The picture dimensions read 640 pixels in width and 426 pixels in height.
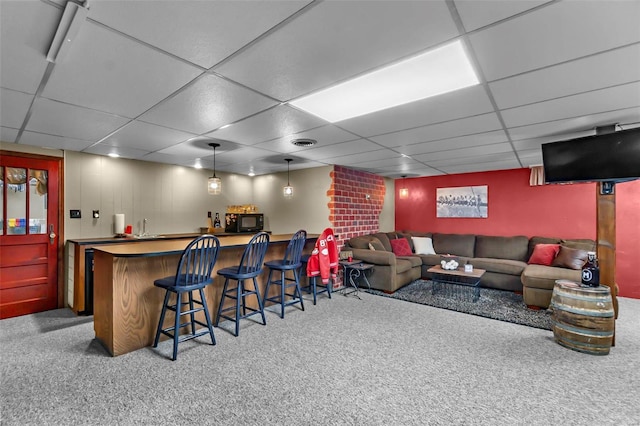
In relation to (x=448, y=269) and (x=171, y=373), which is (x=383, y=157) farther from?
(x=171, y=373)

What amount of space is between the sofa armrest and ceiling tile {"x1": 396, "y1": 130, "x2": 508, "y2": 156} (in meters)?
1.64

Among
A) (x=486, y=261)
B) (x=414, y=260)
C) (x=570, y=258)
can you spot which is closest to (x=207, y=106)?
(x=414, y=260)

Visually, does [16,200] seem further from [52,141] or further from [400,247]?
[400,247]

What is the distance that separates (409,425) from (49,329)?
3782 millimetres

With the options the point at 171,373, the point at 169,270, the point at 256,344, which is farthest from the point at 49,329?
the point at 256,344

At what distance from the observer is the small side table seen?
4625mm

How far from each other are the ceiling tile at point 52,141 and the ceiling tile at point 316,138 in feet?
7.04

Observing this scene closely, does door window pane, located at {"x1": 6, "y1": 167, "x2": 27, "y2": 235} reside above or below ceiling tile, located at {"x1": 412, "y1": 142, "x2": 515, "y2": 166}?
below

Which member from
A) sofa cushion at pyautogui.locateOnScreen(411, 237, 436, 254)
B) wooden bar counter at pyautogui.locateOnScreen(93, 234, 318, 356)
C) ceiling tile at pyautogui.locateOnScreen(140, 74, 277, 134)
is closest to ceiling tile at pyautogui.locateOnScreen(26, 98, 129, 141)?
ceiling tile at pyautogui.locateOnScreen(140, 74, 277, 134)

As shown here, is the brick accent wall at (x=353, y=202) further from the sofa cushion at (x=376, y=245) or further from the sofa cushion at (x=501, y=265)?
the sofa cushion at (x=501, y=265)

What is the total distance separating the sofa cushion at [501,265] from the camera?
4711 mm

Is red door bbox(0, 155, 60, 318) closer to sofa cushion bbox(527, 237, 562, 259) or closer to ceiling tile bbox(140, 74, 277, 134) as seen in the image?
ceiling tile bbox(140, 74, 277, 134)

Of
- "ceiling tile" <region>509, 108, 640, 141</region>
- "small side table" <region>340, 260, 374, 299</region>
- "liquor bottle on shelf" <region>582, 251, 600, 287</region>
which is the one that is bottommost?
"small side table" <region>340, 260, 374, 299</region>

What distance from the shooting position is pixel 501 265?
4.86m
